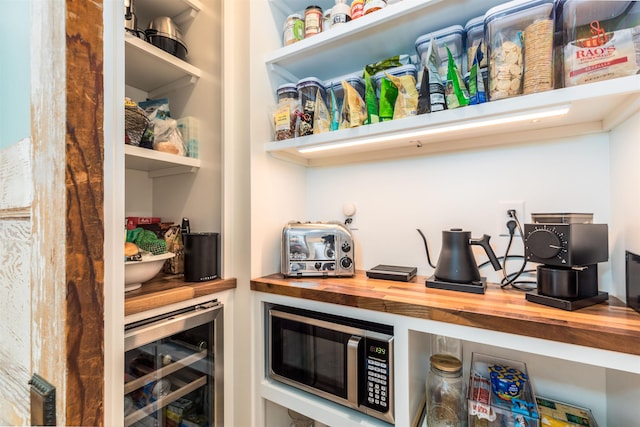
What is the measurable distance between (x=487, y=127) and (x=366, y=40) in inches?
22.0

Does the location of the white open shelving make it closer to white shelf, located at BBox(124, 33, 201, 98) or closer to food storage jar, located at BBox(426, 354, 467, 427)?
white shelf, located at BBox(124, 33, 201, 98)

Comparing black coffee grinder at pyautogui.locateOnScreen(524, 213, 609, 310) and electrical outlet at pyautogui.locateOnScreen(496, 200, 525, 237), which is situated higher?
electrical outlet at pyautogui.locateOnScreen(496, 200, 525, 237)

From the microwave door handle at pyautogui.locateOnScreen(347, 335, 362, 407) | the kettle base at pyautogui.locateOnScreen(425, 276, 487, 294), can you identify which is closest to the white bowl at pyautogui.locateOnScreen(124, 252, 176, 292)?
the microwave door handle at pyautogui.locateOnScreen(347, 335, 362, 407)

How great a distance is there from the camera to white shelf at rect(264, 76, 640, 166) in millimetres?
703

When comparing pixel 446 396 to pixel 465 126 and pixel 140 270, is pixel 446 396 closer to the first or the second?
pixel 465 126

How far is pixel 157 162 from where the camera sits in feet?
3.91

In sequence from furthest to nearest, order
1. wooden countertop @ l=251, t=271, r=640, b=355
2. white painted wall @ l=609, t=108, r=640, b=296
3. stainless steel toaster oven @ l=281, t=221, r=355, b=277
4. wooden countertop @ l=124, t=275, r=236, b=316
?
stainless steel toaster oven @ l=281, t=221, r=355, b=277, wooden countertop @ l=124, t=275, r=236, b=316, white painted wall @ l=609, t=108, r=640, b=296, wooden countertop @ l=251, t=271, r=640, b=355

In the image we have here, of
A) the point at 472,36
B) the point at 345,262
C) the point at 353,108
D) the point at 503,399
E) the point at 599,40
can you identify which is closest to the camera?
the point at 599,40

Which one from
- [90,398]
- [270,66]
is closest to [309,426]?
[90,398]

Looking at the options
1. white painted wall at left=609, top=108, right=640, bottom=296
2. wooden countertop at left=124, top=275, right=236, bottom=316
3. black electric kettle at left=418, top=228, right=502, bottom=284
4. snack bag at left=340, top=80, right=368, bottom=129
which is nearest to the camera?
white painted wall at left=609, top=108, right=640, bottom=296

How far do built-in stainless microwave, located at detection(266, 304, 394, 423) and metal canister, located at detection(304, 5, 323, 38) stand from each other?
1.11 metres

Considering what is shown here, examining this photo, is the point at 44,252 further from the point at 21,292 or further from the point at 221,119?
the point at 221,119

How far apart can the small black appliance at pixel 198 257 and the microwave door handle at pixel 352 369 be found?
0.58 meters

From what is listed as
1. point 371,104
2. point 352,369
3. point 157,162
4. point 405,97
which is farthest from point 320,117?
point 352,369
